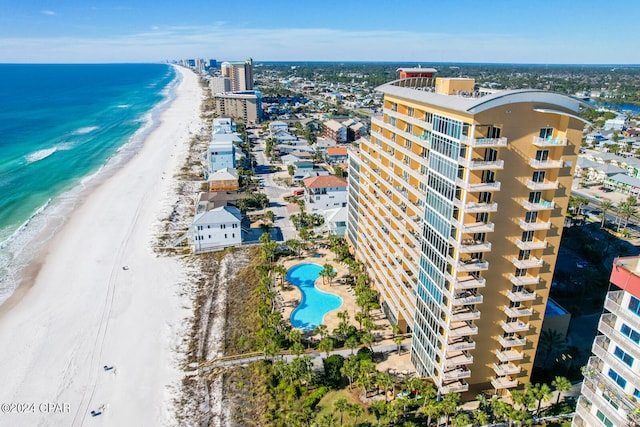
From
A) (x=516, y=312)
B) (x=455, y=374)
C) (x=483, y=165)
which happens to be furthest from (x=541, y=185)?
(x=455, y=374)

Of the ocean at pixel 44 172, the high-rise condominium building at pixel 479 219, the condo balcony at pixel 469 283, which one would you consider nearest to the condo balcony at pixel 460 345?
the high-rise condominium building at pixel 479 219

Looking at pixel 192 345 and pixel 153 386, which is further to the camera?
pixel 192 345

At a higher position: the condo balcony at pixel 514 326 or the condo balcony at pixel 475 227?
the condo balcony at pixel 475 227

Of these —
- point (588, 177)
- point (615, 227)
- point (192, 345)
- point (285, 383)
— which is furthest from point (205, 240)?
point (588, 177)

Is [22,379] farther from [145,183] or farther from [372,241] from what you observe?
[145,183]

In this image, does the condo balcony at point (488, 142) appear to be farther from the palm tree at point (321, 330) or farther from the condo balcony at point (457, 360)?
the palm tree at point (321, 330)

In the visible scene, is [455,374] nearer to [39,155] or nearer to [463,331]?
[463,331]

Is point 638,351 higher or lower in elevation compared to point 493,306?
higher
